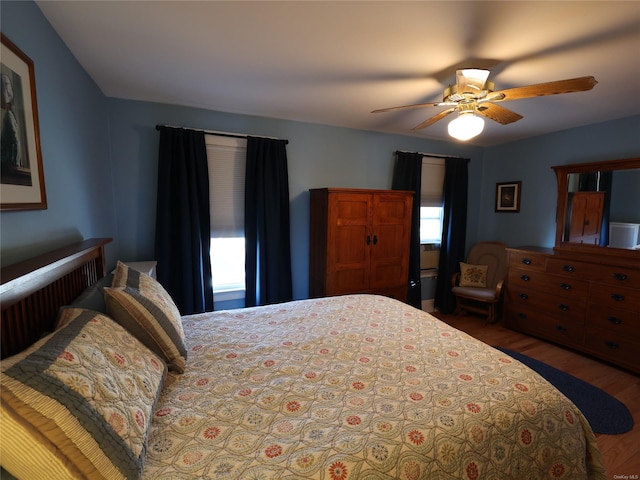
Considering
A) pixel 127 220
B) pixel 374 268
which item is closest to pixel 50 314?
pixel 127 220

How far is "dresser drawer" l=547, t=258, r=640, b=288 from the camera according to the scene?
2670 millimetres

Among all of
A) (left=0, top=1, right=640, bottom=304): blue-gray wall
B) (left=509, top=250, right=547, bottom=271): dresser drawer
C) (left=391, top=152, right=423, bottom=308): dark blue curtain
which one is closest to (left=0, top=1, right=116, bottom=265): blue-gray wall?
(left=0, top=1, right=640, bottom=304): blue-gray wall

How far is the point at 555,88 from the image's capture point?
5.33ft

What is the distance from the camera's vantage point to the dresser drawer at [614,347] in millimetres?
2652

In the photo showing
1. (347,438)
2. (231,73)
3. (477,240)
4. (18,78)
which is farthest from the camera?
(477,240)

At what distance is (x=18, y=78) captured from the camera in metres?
1.16

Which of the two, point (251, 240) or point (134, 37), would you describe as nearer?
point (134, 37)

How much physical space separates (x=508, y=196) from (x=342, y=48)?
3479 millimetres

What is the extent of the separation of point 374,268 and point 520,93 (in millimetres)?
2042

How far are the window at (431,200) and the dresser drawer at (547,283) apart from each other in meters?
1.05

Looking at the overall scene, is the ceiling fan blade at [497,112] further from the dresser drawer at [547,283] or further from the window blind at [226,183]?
the window blind at [226,183]

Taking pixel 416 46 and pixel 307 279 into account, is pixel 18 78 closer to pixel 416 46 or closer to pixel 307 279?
pixel 416 46

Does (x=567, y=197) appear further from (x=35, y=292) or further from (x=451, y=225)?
(x=35, y=292)

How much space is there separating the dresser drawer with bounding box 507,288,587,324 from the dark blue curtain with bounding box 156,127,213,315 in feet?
11.7
